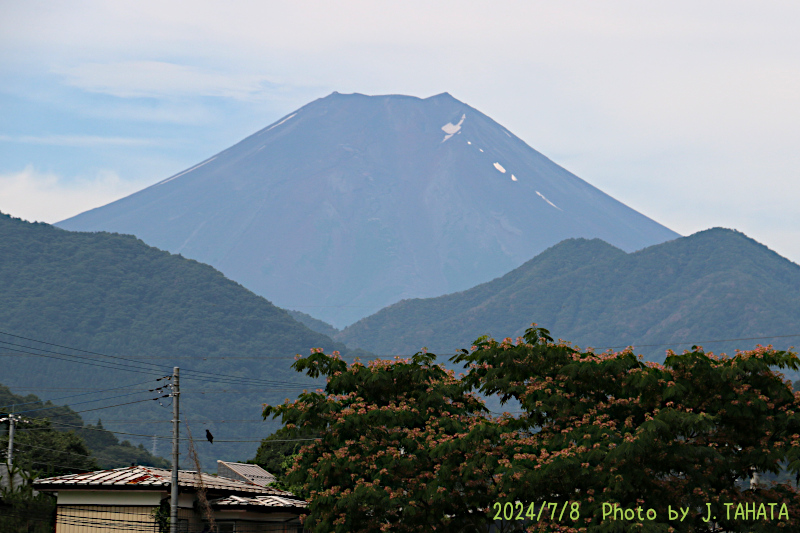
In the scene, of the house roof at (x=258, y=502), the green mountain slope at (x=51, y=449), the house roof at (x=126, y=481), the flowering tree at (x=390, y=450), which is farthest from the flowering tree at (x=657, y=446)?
the green mountain slope at (x=51, y=449)

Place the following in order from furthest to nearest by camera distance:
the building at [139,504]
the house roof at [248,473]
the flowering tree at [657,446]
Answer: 1. the house roof at [248,473]
2. the building at [139,504]
3. the flowering tree at [657,446]

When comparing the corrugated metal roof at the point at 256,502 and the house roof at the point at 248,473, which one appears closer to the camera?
the corrugated metal roof at the point at 256,502

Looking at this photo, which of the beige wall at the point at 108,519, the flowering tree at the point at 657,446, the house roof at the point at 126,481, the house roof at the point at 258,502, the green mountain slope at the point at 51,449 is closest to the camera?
the flowering tree at the point at 657,446

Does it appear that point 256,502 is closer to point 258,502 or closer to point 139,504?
point 258,502

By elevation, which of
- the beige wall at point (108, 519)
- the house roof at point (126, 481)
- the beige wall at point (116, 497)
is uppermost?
the house roof at point (126, 481)

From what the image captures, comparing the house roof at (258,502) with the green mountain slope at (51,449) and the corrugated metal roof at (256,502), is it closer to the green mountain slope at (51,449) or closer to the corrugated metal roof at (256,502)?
the corrugated metal roof at (256,502)

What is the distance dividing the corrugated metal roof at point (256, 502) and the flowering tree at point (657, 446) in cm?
871

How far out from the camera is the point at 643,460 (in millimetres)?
26641

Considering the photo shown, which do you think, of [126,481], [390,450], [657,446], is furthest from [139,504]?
[657,446]

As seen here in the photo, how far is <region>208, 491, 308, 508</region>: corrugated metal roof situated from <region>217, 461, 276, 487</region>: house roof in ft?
47.2

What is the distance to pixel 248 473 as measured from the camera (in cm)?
5425

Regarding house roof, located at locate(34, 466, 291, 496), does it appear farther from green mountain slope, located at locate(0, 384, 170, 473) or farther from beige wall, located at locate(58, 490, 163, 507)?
green mountain slope, located at locate(0, 384, 170, 473)

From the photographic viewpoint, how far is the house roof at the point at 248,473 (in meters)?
51.2

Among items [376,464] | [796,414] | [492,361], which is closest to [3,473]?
[376,464]
